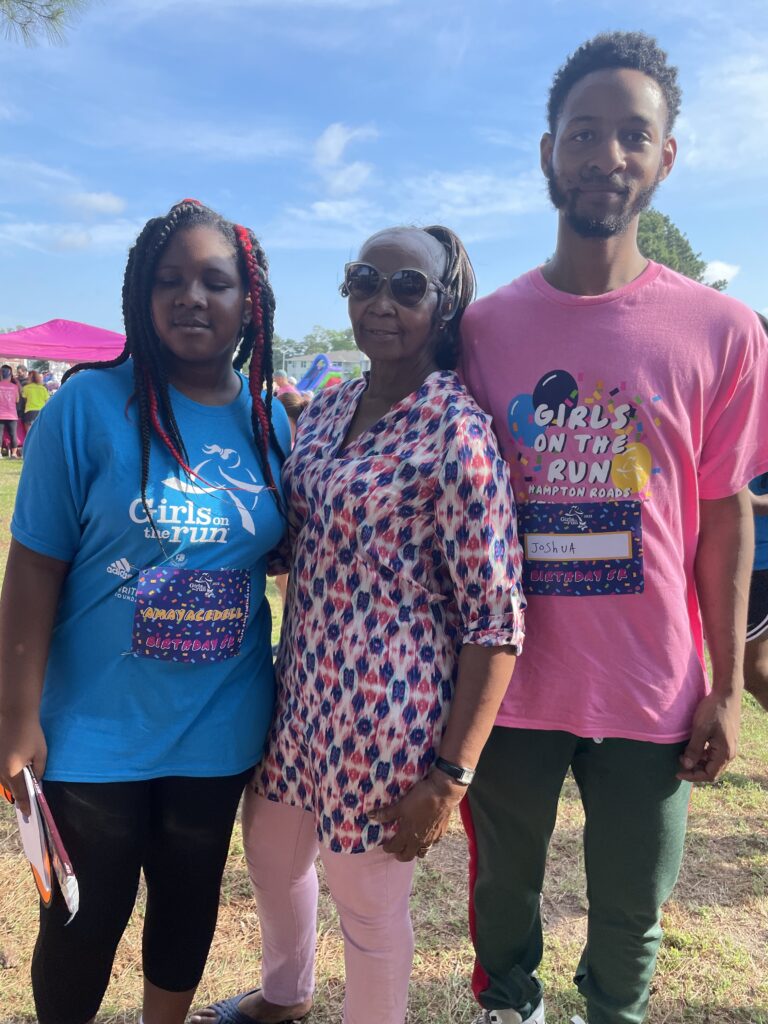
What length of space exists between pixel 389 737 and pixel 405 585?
308 millimetres

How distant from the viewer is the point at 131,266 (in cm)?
172

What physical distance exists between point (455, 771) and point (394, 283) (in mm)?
1041

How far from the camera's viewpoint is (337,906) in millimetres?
1649

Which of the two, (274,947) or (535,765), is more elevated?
(535,765)

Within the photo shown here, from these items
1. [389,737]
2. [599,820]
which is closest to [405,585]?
[389,737]

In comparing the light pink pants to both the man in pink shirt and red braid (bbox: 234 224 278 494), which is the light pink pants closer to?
the man in pink shirt

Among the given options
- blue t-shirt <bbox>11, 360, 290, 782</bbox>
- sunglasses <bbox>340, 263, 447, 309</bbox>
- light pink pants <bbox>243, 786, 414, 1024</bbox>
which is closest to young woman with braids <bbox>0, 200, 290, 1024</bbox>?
blue t-shirt <bbox>11, 360, 290, 782</bbox>

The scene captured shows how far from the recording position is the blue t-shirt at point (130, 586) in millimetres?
1518

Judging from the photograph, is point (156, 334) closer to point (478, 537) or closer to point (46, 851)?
point (478, 537)

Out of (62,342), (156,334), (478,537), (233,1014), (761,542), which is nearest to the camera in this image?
(478,537)

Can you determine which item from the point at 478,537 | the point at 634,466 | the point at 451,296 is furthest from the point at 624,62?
the point at 478,537

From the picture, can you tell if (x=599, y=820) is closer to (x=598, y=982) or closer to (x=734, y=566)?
(x=598, y=982)

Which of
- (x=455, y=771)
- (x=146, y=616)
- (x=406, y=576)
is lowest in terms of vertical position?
(x=455, y=771)

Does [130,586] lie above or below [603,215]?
below
